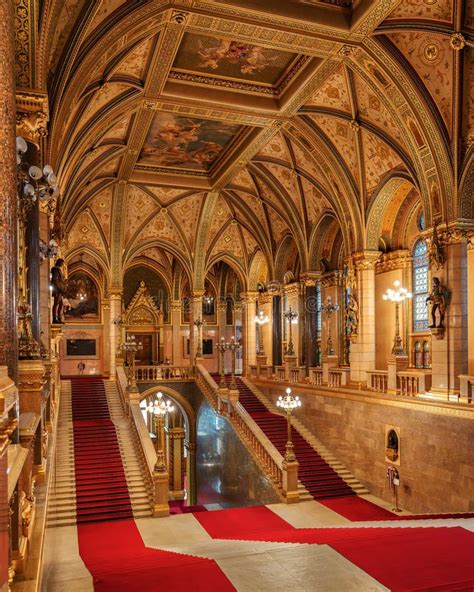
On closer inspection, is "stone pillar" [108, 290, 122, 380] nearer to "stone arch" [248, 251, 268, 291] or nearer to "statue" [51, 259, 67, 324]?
"stone arch" [248, 251, 268, 291]

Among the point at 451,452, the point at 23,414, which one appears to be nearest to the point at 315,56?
the point at 451,452

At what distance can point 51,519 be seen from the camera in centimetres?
1315

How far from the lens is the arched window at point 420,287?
1802 cm

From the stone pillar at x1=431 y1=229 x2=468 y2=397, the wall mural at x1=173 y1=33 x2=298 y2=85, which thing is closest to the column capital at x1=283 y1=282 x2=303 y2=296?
the stone pillar at x1=431 y1=229 x2=468 y2=397

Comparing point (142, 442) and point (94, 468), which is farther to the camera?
point (142, 442)

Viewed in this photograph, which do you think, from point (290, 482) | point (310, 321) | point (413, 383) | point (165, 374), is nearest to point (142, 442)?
point (290, 482)

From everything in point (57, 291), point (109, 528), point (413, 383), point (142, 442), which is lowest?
point (109, 528)

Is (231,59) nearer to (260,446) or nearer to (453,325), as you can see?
(453,325)

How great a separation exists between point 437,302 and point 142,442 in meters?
9.39

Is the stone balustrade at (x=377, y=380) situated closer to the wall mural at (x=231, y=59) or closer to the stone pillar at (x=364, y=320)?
the stone pillar at (x=364, y=320)

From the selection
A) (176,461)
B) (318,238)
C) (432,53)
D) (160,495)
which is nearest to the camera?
(432,53)

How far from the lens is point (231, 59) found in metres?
13.9

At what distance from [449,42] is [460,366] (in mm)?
7495

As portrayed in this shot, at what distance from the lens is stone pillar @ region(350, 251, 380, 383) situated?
17.5 m
